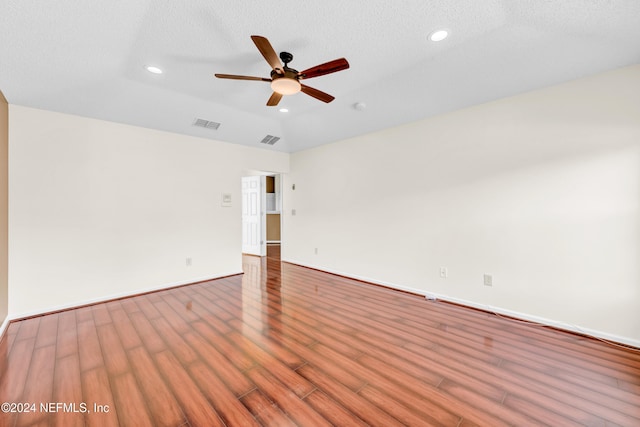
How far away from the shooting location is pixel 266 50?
1829 mm

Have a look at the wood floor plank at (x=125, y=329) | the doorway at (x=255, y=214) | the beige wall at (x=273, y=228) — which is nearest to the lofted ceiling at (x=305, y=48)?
the wood floor plank at (x=125, y=329)

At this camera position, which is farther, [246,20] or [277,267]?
[277,267]

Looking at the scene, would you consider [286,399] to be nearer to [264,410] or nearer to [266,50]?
[264,410]

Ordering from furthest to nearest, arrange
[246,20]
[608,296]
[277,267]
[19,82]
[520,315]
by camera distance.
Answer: [277,267], [520,315], [19,82], [608,296], [246,20]

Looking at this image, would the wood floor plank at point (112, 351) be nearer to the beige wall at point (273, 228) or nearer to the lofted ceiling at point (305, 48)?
the lofted ceiling at point (305, 48)

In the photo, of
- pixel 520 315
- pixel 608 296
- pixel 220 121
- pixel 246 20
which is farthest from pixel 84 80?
pixel 608 296

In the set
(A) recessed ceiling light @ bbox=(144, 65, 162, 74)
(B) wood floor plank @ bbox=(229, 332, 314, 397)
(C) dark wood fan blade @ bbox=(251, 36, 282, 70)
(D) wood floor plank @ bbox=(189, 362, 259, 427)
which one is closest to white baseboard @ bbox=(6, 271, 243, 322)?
(B) wood floor plank @ bbox=(229, 332, 314, 397)

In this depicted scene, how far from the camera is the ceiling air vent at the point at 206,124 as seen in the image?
3861 millimetres

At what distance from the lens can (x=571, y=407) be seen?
159cm

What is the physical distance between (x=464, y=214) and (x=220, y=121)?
3.80 metres

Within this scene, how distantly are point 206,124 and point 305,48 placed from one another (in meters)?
2.36

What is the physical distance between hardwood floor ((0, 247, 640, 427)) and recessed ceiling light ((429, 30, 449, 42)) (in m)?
2.73

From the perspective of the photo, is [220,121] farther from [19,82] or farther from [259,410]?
[259,410]

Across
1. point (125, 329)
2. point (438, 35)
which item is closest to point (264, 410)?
point (125, 329)
